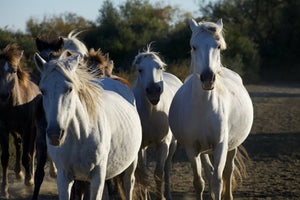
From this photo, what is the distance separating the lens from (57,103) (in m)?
2.79

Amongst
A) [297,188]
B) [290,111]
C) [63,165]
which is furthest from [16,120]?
[290,111]

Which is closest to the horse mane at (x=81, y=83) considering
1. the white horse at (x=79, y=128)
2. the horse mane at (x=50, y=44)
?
the white horse at (x=79, y=128)

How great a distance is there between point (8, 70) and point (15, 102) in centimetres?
51

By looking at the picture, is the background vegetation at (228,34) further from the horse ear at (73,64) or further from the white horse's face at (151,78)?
the horse ear at (73,64)

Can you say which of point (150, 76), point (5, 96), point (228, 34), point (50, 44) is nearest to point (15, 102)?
point (5, 96)

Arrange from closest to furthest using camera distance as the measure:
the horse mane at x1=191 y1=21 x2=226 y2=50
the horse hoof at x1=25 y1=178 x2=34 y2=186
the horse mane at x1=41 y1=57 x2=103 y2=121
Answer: the horse mane at x1=41 y1=57 x2=103 y2=121, the horse mane at x1=191 y1=21 x2=226 y2=50, the horse hoof at x1=25 y1=178 x2=34 y2=186

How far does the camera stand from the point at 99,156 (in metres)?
3.30

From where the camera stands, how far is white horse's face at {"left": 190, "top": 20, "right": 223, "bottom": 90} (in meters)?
3.96

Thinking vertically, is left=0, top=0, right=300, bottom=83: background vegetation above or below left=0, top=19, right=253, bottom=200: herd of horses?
above

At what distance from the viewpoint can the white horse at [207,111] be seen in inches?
163

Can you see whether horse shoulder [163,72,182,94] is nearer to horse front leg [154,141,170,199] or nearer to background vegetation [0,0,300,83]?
horse front leg [154,141,170,199]

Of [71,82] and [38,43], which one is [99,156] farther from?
[38,43]

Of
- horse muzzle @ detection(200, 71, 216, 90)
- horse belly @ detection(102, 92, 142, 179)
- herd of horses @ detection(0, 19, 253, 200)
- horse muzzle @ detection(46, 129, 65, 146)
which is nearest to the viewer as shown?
horse muzzle @ detection(46, 129, 65, 146)

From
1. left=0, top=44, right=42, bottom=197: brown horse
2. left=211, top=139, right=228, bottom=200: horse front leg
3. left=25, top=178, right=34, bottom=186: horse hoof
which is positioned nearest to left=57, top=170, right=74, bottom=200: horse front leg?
left=211, top=139, right=228, bottom=200: horse front leg
